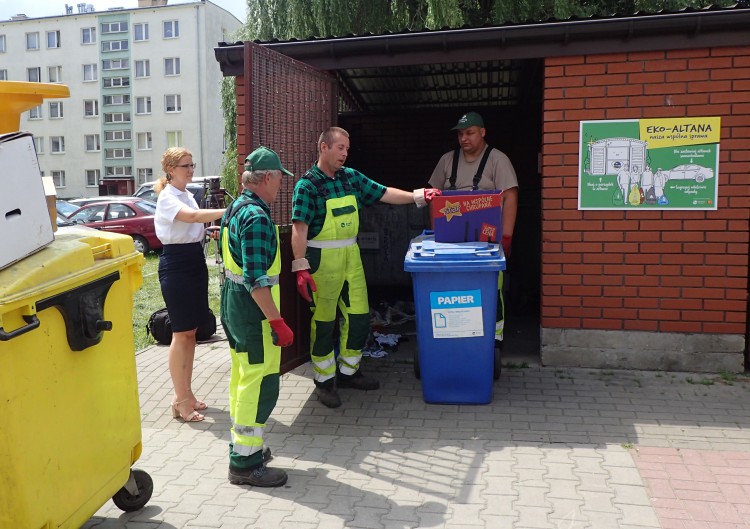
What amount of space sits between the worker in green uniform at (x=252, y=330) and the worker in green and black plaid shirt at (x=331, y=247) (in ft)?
2.87

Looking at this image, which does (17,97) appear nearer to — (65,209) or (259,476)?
(259,476)

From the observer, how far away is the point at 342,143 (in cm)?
496

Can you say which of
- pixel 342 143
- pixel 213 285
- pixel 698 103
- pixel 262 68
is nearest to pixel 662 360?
pixel 698 103

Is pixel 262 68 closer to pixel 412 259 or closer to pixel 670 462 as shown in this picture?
pixel 412 259

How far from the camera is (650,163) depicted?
562 centimetres

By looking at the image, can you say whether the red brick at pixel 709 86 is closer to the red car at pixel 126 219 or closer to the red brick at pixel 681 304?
the red brick at pixel 681 304

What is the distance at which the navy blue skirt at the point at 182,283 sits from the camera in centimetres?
475

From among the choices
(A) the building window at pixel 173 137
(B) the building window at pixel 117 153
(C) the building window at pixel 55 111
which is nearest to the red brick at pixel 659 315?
(A) the building window at pixel 173 137

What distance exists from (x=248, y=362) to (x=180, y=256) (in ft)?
4.09

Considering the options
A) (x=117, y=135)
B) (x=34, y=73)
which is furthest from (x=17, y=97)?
(x=34, y=73)

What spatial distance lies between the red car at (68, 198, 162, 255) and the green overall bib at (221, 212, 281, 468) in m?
13.7

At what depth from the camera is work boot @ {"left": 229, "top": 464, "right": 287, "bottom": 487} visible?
12.6ft

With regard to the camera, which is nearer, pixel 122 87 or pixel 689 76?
pixel 689 76

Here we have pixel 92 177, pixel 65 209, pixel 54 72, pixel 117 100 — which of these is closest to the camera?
pixel 65 209
